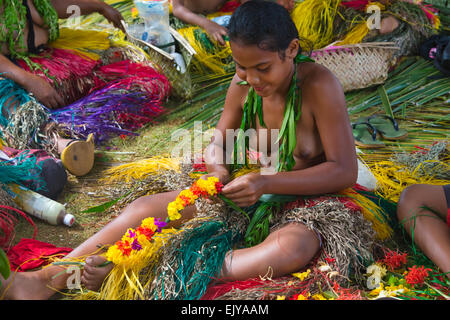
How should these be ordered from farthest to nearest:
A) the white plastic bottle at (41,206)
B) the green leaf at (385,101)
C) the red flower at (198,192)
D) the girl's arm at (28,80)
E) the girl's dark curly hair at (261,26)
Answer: the green leaf at (385,101) < the girl's arm at (28,80) < the white plastic bottle at (41,206) < the red flower at (198,192) < the girl's dark curly hair at (261,26)

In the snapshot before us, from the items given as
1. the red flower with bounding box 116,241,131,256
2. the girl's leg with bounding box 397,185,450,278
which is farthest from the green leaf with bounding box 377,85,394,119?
the red flower with bounding box 116,241,131,256

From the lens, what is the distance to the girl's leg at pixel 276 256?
1765mm

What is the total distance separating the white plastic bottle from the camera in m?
2.31

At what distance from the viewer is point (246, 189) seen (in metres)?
1.80

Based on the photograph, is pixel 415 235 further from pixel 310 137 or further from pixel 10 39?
pixel 10 39

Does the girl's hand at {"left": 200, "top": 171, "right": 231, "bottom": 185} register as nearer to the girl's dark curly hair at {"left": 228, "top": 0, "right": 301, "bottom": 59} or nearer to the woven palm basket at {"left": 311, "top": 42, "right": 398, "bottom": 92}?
Answer: the girl's dark curly hair at {"left": 228, "top": 0, "right": 301, "bottom": 59}

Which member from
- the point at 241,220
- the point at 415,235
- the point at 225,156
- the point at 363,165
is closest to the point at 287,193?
the point at 241,220

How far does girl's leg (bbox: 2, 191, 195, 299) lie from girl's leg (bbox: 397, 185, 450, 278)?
2.91 feet

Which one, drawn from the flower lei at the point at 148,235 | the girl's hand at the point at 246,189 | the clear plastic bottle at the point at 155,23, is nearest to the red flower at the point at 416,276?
the girl's hand at the point at 246,189

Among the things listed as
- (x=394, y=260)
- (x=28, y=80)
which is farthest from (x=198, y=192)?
(x=28, y=80)

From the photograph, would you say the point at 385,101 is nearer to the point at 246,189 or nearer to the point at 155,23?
the point at 155,23

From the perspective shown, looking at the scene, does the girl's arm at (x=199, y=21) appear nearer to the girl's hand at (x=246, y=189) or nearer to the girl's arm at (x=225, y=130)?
the girl's arm at (x=225, y=130)

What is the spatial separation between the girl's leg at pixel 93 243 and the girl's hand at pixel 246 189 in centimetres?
27
